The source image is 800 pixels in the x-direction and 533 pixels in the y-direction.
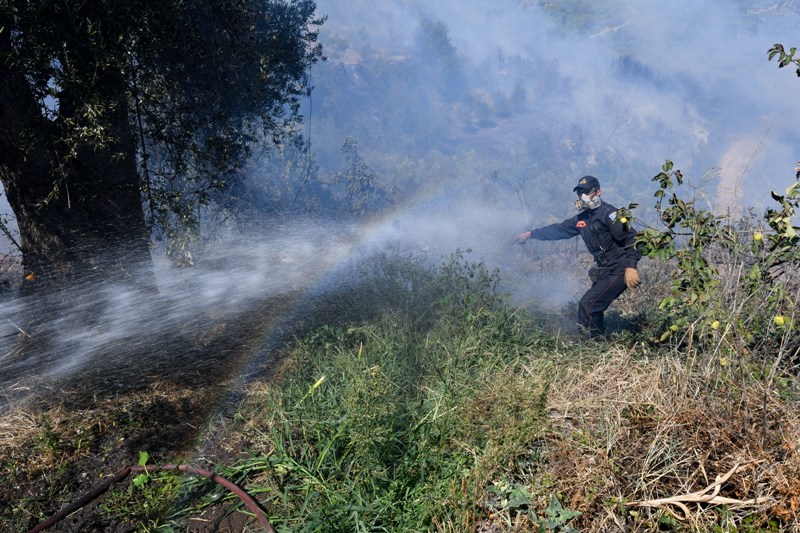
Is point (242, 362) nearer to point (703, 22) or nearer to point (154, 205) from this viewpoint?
point (154, 205)

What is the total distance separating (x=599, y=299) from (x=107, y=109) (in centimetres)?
516

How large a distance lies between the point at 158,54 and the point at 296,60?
2.43 m

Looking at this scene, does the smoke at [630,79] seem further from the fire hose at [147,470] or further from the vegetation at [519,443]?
the fire hose at [147,470]

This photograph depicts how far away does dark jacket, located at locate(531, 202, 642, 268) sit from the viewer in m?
5.88

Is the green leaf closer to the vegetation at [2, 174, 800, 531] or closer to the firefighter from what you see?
the vegetation at [2, 174, 800, 531]

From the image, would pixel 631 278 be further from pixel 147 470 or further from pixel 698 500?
pixel 147 470

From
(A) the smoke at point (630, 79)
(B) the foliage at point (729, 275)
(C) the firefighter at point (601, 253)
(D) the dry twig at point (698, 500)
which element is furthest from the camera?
(A) the smoke at point (630, 79)

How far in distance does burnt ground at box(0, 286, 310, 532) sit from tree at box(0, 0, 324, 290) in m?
0.99

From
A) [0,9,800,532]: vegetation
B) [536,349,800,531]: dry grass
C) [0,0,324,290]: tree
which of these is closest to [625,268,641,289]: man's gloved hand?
[0,9,800,532]: vegetation

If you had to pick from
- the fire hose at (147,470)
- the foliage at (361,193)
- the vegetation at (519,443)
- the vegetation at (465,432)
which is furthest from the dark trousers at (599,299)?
the foliage at (361,193)

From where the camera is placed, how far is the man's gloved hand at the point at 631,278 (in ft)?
18.3

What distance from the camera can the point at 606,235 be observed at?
611 centimetres

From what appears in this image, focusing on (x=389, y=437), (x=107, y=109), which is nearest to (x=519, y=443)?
(x=389, y=437)

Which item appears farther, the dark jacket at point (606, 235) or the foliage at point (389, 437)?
the dark jacket at point (606, 235)
